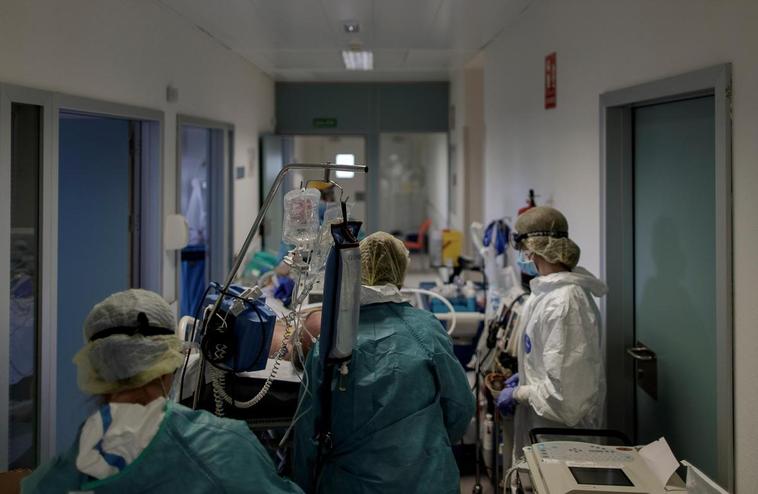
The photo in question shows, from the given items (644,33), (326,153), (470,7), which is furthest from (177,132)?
(326,153)

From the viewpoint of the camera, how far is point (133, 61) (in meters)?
3.56

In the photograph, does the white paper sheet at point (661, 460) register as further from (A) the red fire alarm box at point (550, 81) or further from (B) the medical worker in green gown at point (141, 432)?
(A) the red fire alarm box at point (550, 81)

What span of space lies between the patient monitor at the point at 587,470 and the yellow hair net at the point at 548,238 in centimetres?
74

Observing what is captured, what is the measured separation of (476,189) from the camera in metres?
6.46

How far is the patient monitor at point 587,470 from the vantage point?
6.02 feet

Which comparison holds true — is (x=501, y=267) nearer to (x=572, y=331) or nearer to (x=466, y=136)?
(x=466, y=136)

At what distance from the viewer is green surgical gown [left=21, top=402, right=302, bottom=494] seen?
1.29 m

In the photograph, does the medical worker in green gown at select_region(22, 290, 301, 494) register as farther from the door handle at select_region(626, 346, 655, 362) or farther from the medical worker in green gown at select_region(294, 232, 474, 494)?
the door handle at select_region(626, 346, 655, 362)

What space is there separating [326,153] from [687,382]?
6.77 m

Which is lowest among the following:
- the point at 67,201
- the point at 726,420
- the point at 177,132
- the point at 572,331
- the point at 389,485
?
the point at 389,485

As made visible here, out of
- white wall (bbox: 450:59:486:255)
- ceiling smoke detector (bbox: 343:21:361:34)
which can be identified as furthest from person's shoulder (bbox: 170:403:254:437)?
white wall (bbox: 450:59:486:255)

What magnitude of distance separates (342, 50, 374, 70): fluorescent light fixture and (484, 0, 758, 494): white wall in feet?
3.49

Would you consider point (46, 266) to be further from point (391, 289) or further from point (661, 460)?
point (661, 460)

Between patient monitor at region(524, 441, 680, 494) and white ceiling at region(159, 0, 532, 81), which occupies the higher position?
white ceiling at region(159, 0, 532, 81)
